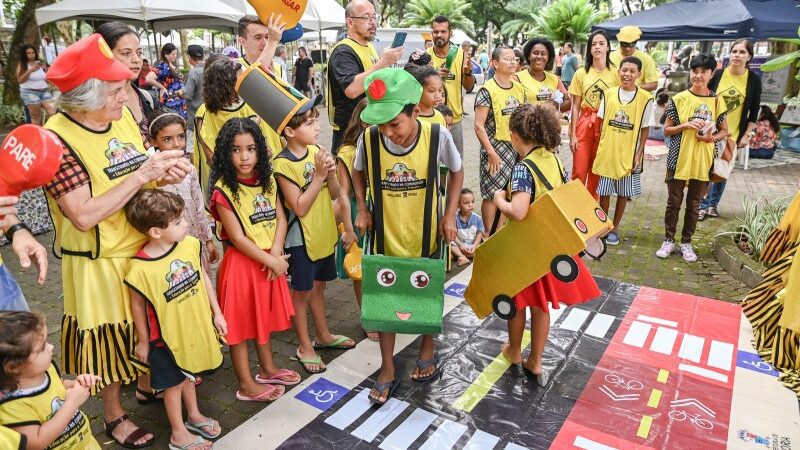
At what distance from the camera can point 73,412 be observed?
192 centimetres

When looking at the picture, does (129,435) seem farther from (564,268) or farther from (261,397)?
(564,268)

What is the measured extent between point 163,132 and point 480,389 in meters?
2.43

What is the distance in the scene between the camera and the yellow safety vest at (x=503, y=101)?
4996mm

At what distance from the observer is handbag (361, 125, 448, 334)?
115 inches

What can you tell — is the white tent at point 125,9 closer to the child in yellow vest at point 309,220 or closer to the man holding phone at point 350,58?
the man holding phone at point 350,58

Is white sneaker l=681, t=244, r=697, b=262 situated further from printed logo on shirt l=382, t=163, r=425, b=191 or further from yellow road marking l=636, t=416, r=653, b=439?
printed logo on shirt l=382, t=163, r=425, b=191

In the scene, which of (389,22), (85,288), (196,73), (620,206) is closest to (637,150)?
(620,206)

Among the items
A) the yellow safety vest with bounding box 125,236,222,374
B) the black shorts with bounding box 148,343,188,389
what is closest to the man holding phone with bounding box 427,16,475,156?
the yellow safety vest with bounding box 125,236,222,374

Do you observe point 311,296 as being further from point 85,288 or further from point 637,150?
point 637,150

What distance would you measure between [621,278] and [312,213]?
3094 mm

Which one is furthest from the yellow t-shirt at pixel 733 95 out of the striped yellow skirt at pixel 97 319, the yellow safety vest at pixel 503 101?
the striped yellow skirt at pixel 97 319

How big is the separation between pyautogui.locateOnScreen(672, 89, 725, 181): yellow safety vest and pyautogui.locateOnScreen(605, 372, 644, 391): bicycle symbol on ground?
266cm

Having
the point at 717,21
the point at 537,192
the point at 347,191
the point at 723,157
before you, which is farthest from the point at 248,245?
the point at 717,21

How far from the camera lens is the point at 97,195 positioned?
7.61 ft
